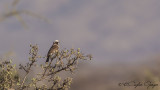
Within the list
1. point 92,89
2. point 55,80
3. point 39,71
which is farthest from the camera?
point 92,89

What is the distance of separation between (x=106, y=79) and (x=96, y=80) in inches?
69.8

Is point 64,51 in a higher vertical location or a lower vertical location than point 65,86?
higher

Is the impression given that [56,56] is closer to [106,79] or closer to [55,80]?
[55,80]

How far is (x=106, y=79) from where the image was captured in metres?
62.7

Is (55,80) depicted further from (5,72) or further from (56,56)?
(5,72)

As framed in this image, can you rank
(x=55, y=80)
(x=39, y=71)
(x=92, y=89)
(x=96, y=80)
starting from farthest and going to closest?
(x=96, y=80) → (x=92, y=89) → (x=39, y=71) → (x=55, y=80)

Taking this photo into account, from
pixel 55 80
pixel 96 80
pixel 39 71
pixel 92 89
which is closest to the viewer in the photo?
pixel 55 80

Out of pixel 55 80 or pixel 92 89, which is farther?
pixel 92 89

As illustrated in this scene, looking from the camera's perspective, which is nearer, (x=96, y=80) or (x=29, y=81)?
(x=29, y=81)

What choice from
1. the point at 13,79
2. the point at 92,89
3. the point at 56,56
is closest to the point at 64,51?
the point at 56,56

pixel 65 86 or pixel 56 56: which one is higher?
pixel 56 56

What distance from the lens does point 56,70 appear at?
1259 centimetres

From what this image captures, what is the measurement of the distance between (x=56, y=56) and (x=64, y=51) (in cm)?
31

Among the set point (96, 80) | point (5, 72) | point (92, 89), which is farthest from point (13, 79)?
point (96, 80)
